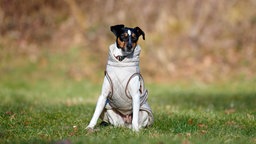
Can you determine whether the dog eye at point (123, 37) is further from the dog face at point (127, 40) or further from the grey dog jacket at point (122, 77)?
the grey dog jacket at point (122, 77)

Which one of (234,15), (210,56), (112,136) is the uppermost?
(234,15)

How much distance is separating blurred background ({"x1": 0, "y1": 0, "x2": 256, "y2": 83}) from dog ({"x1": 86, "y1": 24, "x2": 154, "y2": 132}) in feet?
40.4

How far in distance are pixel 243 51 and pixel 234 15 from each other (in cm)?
173

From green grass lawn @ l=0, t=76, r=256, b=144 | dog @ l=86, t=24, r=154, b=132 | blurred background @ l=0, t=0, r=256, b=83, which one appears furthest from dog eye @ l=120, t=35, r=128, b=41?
blurred background @ l=0, t=0, r=256, b=83

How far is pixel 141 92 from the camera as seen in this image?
787 centimetres

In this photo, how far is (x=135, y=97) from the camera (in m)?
7.63

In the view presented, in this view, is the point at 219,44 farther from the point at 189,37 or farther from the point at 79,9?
the point at 79,9

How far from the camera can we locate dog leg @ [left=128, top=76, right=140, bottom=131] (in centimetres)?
758

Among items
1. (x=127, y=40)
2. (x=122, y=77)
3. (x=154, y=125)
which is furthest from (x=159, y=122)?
(x=127, y=40)

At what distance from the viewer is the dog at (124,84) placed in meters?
7.59

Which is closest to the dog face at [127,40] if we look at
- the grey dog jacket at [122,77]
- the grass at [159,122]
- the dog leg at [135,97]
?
the grey dog jacket at [122,77]

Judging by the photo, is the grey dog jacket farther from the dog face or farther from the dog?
the dog face

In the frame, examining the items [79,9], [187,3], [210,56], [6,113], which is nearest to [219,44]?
[210,56]

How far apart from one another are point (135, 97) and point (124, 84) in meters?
0.25
